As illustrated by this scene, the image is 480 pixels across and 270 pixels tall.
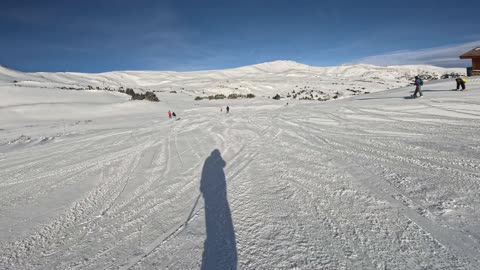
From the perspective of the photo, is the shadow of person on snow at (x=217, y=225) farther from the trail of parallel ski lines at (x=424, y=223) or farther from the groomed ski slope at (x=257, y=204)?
the trail of parallel ski lines at (x=424, y=223)

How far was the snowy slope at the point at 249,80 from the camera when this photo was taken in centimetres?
3620

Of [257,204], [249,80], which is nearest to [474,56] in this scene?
[257,204]

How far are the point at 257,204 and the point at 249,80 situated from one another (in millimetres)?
51822

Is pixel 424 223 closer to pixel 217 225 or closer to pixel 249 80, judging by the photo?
pixel 217 225

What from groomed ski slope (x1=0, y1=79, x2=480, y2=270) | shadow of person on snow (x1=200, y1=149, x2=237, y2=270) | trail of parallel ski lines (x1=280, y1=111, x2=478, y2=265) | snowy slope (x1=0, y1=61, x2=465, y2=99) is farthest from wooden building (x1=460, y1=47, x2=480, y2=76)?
shadow of person on snow (x1=200, y1=149, x2=237, y2=270)

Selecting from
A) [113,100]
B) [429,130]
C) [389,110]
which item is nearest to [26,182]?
[429,130]

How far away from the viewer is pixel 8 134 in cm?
1059

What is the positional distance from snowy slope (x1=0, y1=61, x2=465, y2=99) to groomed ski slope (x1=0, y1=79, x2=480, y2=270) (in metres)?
25.5

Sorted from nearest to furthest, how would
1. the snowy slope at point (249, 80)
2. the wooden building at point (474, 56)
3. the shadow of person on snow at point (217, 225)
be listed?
1. the shadow of person on snow at point (217, 225)
2. the wooden building at point (474, 56)
3. the snowy slope at point (249, 80)

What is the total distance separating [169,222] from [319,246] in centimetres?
Result: 178

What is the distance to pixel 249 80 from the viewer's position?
53500 mm

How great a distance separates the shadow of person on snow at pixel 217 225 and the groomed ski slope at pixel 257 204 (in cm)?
1

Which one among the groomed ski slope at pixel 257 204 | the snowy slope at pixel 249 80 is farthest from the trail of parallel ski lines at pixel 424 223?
the snowy slope at pixel 249 80

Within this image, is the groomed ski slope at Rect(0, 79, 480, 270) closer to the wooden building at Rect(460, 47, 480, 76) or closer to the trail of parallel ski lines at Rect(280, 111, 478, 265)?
the trail of parallel ski lines at Rect(280, 111, 478, 265)
